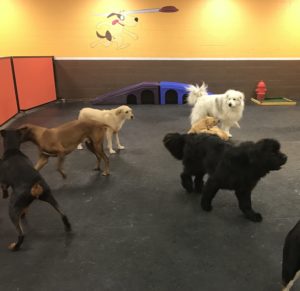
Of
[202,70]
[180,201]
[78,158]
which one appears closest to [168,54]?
[202,70]

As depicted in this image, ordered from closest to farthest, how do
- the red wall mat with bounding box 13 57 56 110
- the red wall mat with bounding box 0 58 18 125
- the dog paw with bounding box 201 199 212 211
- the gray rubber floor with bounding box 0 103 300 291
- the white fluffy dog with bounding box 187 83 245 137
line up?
1. the gray rubber floor with bounding box 0 103 300 291
2. the dog paw with bounding box 201 199 212 211
3. the white fluffy dog with bounding box 187 83 245 137
4. the red wall mat with bounding box 0 58 18 125
5. the red wall mat with bounding box 13 57 56 110

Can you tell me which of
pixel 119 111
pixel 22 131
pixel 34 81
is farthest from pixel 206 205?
pixel 34 81

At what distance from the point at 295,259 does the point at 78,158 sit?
2981 millimetres

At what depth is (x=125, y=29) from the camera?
7.77 m

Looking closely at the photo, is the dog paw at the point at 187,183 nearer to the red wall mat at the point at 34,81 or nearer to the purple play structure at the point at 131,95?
the red wall mat at the point at 34,81

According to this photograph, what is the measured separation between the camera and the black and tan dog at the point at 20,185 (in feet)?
6.78

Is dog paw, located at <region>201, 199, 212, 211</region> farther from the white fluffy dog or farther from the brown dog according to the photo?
the white fluffy dog

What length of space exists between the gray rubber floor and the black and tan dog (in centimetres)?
23

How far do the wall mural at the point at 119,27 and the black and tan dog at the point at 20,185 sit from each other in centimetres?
603

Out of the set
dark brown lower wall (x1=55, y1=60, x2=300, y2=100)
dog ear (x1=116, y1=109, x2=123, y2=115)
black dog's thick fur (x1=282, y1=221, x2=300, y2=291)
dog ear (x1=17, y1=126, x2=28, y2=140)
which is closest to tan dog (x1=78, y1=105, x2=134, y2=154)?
dog ear (x1=116, y1=109, x2=123, y2=115)

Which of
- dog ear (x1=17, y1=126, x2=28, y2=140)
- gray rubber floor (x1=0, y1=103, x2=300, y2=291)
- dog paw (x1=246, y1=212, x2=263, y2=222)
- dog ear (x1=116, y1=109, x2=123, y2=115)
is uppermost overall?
dog ear (x1=17, y1=126, x2=28, y2=140)

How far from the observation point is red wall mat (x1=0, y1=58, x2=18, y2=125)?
17.5ft

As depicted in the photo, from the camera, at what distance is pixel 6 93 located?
555 cm

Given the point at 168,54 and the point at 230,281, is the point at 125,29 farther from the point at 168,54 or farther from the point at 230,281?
the point at 230,281
